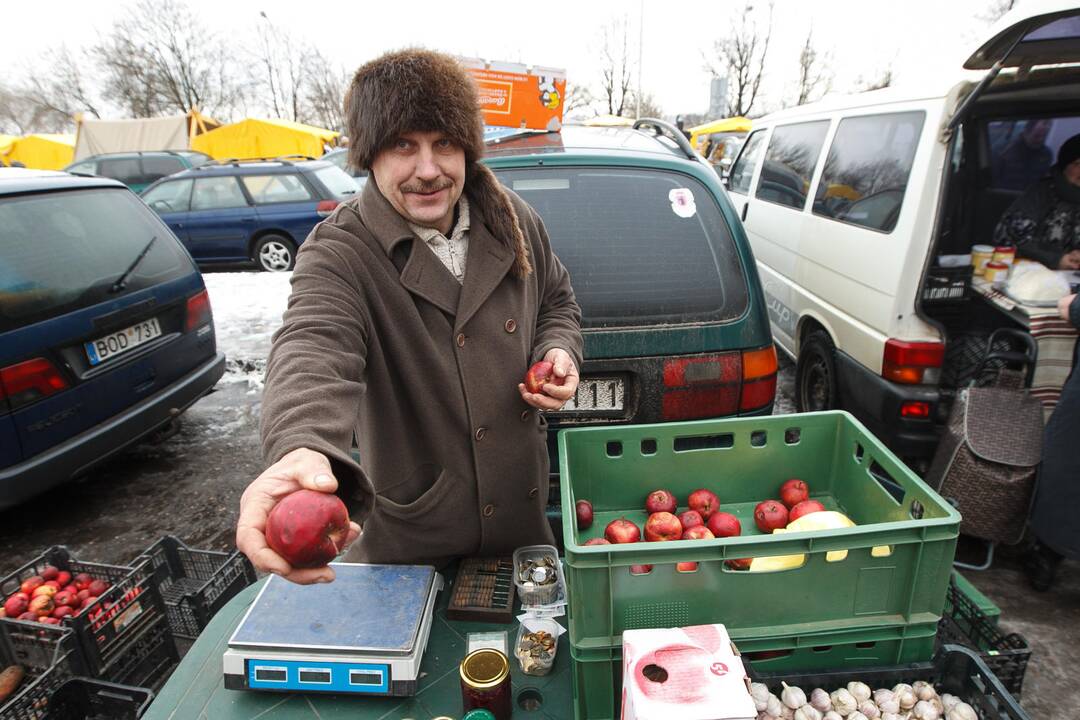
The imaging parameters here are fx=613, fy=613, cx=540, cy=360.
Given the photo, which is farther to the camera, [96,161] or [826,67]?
[826,67]

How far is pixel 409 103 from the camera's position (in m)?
1.54

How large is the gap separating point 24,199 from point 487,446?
3.56m

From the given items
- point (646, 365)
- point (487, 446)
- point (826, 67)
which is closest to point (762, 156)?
point (646, 365)

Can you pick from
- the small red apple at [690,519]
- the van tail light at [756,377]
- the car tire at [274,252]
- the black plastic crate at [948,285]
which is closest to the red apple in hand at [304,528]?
the small red apple at [690,519]

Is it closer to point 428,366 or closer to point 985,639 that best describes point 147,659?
point 428,366

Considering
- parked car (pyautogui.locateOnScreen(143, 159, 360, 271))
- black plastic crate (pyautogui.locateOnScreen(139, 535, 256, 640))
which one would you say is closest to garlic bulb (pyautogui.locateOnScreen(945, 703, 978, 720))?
black plastic crate (pyautogui.locateOnScreen(139, 535, 256, 640))

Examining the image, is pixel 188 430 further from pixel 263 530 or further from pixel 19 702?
pixel 263 530

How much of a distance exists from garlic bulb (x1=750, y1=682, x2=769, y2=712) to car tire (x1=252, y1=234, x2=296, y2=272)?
1003 centimetres

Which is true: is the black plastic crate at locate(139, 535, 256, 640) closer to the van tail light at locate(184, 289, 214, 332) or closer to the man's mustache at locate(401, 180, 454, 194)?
the man's mustache at locate(401, 180, 454, 194)

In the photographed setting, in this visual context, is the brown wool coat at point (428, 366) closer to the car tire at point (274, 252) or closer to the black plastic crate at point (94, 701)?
the black plastic crate at point (94, 701)

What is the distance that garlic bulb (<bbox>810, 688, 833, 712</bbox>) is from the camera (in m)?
1.33

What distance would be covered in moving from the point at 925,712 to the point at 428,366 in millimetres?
1379

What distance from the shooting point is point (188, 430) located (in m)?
5.21

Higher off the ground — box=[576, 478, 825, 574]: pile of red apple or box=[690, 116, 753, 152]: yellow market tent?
box=[690, 116, 753, 152]: yellow market tent
